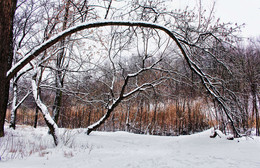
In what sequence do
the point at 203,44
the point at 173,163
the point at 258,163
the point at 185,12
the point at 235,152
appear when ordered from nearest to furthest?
the point at 258,163
the point at 173,163
the point at 235,152
the point at 203,44
the point at 185,12

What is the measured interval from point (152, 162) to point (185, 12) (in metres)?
4.45

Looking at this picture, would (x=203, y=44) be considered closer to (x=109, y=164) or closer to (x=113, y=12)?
(x=113, y=12)

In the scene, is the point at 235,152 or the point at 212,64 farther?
the point at 212,64

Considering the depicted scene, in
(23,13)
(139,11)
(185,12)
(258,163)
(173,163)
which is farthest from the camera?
(23,13)

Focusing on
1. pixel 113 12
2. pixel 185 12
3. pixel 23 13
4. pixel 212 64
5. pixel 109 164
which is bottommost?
pixel 109 164

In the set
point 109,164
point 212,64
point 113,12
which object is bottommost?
→ point 109,164

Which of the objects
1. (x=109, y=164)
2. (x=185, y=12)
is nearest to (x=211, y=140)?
(x=109, y=164)

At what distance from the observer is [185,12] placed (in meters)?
4.89

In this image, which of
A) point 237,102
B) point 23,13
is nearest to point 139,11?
point 237,102

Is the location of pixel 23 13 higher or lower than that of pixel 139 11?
higher

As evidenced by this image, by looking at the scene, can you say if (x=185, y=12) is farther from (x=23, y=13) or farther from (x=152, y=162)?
(x=23, y=13)

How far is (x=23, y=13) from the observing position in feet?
30.6

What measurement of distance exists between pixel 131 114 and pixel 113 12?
12402mm

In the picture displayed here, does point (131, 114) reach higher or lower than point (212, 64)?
lower
